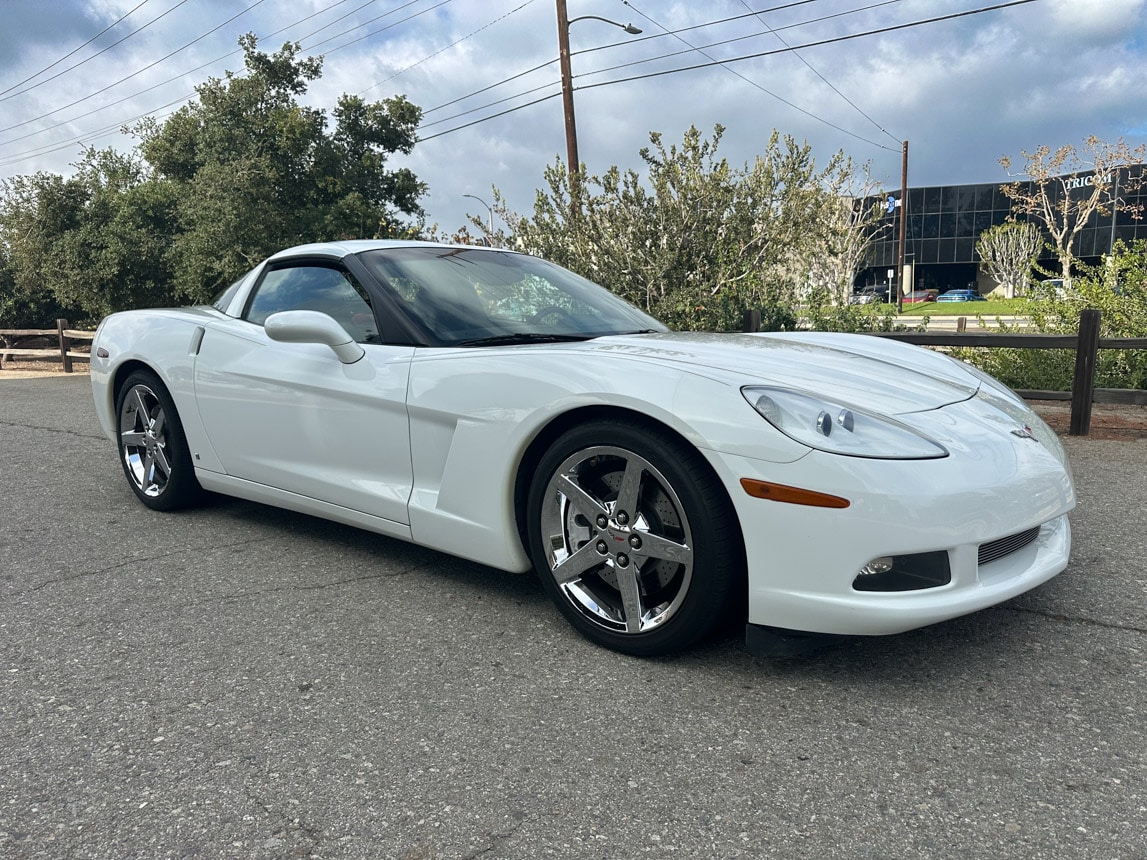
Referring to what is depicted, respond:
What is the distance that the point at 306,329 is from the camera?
3.22 meters

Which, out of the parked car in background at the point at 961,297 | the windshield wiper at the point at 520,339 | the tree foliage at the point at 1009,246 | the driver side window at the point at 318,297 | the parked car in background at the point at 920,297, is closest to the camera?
the windshield wiper at the point at 520,339

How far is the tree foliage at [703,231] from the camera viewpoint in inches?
367

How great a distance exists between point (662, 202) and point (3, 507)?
681 centimetres

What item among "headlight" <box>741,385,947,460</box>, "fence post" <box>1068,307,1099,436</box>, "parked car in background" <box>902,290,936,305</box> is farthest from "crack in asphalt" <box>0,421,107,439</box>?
"parked car in background" <box>902,290,936,305</box>

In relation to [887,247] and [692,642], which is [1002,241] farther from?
[692,642]

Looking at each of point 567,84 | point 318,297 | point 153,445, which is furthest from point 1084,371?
point 567,84

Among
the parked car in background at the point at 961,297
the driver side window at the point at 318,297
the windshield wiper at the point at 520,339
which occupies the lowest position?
the parked car in background at the point at 961,297

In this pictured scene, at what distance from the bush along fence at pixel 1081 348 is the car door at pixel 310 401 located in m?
5.03

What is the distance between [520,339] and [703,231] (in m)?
6.77

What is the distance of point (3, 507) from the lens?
4.80m

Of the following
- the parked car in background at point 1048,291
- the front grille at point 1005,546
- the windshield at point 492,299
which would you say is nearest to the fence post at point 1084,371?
the parked car in background at point 1048,291

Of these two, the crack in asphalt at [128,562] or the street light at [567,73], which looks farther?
the street light at [567,73]

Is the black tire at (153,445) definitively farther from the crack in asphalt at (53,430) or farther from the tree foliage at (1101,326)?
the tree foliage at (1101,326)

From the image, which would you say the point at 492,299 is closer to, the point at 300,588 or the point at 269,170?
the point at 300,588
